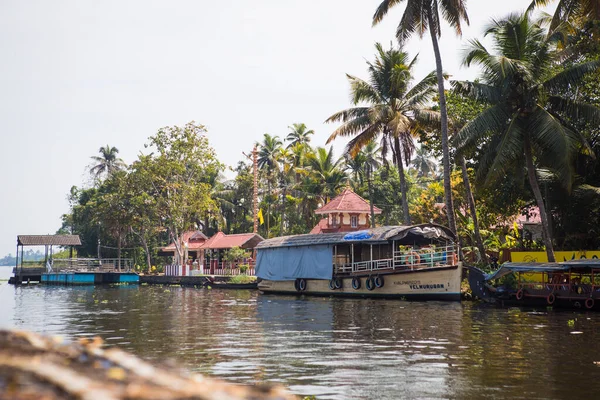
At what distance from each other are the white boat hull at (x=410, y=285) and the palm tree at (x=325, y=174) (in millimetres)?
22843

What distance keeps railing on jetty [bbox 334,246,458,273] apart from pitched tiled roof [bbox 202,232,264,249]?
22253mm

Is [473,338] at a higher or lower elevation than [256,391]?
lower

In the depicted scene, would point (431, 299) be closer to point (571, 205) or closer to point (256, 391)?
point (571, 205)

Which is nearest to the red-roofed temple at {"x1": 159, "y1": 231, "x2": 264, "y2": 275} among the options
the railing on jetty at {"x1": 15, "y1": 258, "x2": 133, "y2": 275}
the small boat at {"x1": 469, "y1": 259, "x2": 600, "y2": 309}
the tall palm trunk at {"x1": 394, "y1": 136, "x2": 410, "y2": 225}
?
the railing on jetty at {"x1": 15, "y1": 258, "x2": 133, "y2": 275}

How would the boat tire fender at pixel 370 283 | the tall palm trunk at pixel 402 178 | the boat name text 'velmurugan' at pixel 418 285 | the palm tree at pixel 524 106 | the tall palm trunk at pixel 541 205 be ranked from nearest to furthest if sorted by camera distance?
the palm tree at pixel 524 106 → the tall palm trunk at pixel 541 205 → the boat name text 'velmurugan' at pixel 418 285 → the boat tire fender at pixel 370 283 → the tall palm trunk at pixel 402 178

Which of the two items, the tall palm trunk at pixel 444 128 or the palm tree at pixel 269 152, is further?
the palm tree at pixel 269 152

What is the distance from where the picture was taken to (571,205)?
114 feet

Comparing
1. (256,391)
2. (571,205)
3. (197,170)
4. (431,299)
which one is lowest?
(431,299)

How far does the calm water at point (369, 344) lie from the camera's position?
11.5 meters

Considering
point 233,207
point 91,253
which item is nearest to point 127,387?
point 233,207

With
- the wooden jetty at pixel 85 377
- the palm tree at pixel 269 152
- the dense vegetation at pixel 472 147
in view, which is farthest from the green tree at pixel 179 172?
the wooden jetty at pixel 85 377

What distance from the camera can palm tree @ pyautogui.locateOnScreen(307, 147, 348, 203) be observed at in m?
61.1

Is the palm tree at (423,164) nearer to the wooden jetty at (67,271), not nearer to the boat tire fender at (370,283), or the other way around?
the wooden jetty at (67,271)

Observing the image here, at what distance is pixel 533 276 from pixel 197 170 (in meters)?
36.3
